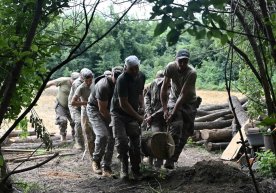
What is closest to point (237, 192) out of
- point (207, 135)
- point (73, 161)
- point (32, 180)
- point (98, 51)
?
point (32, 180)

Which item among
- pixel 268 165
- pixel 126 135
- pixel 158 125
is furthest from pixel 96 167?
pixel 268 165

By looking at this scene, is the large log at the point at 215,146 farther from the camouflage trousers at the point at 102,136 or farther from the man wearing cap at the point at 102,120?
the camouflage trousers at the point at 102,136

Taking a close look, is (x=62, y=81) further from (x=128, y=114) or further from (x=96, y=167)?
(x=128, y=114)

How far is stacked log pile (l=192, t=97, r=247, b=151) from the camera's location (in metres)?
12.0

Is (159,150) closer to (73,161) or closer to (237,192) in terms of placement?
(237,192)

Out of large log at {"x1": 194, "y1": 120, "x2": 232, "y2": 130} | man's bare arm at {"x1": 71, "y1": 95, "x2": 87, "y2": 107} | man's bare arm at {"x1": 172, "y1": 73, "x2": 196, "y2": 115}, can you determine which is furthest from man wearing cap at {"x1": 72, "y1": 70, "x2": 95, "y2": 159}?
large log at {"x1": 194, "y1": 120, "x2": 232, "y2": 130}

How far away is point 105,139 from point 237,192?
307 cm

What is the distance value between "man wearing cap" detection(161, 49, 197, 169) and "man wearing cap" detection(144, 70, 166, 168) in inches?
15.7

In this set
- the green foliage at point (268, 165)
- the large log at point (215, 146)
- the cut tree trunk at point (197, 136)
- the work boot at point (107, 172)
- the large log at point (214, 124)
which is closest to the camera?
the green foliage at point (268, 165)

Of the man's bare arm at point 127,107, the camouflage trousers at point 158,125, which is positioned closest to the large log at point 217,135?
the camouflage trousers at point 158,125

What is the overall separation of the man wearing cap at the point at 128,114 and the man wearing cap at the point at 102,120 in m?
0.50

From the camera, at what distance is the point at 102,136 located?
27.3ft

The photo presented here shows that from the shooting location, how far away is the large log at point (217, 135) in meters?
12.0

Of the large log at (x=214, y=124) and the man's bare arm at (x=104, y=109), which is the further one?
the large log at (x=214, y=124)
